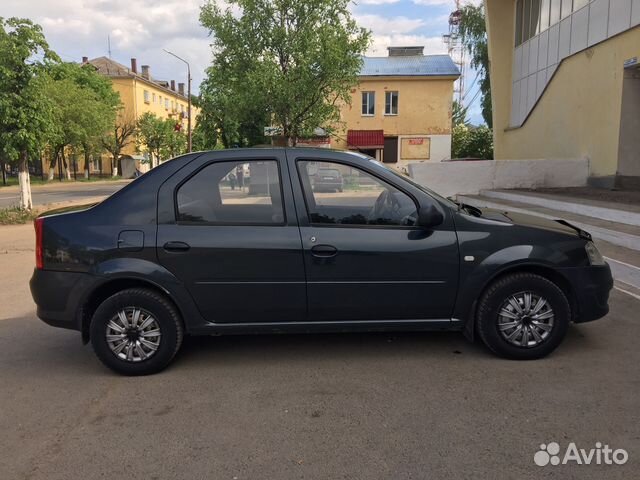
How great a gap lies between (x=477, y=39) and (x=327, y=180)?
4008 centimetres

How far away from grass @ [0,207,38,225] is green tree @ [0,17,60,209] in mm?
1538

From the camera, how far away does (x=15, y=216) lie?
13883mm

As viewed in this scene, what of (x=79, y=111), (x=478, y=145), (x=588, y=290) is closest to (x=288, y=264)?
(x=588, y=290)

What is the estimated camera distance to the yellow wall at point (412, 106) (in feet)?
129

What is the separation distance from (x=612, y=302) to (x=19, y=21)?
1430 centimetres

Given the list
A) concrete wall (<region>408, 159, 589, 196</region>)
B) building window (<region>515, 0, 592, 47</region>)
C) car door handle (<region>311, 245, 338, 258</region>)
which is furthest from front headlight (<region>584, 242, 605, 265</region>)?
building window (<region>515, 0, 592, 47</region>)

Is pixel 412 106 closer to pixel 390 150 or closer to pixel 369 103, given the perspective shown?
pixel 369 103

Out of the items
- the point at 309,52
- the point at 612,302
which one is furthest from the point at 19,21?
the point at 612,302

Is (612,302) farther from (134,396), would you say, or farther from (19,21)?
(19,21)

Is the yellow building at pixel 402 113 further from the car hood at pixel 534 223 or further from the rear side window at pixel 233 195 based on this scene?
the rear side window at pixel 233 195

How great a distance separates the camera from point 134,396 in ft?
12.2

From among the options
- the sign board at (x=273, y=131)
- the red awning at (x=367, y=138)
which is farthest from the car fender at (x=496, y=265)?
the red awning at (x=367, y=138)

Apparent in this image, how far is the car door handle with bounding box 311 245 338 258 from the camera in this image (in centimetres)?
398

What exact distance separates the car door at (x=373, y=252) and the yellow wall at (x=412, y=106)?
35543 millimetres
